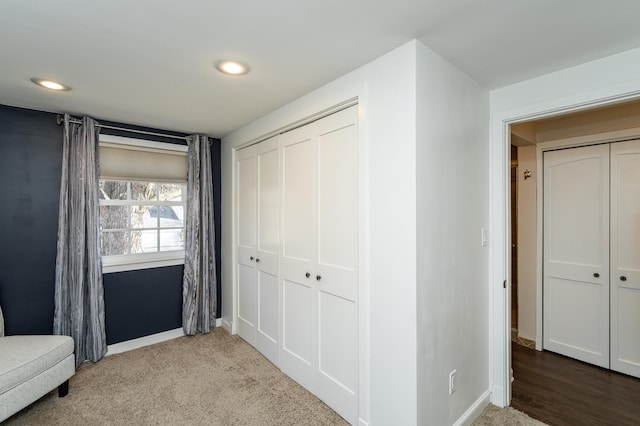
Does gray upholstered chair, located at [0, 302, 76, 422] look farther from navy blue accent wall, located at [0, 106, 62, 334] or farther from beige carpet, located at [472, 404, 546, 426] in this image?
beige carpet, located at [472, 404, 546, 426]

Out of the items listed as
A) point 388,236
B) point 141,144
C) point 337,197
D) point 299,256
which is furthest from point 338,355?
point 141,144

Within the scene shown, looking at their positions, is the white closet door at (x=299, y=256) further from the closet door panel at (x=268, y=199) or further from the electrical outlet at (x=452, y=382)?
the electrical outlet at (x=452, y=382)

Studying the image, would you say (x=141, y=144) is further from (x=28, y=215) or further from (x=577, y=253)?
(x=577, y=253)

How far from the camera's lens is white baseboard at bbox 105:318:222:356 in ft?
9.90

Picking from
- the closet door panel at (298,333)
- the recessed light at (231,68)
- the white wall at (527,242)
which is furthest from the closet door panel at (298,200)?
the white wall at (527,242)

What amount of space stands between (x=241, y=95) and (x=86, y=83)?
3.38 feet

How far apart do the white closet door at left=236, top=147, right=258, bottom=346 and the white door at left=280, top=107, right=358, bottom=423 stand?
584mm

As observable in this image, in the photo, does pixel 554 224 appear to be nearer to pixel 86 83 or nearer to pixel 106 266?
pixel 86 83

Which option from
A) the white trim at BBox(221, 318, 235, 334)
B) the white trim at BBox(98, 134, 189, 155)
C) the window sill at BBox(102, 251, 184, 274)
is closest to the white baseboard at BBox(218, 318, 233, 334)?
the white trim at BBox(221, 318, 235, 334)

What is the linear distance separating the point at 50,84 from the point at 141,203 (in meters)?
1.36

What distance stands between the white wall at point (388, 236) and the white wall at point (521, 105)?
1.00 meters

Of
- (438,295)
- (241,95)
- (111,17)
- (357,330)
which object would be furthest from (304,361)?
(111,17)

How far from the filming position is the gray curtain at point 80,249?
8.82 feet

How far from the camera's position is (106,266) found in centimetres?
298
